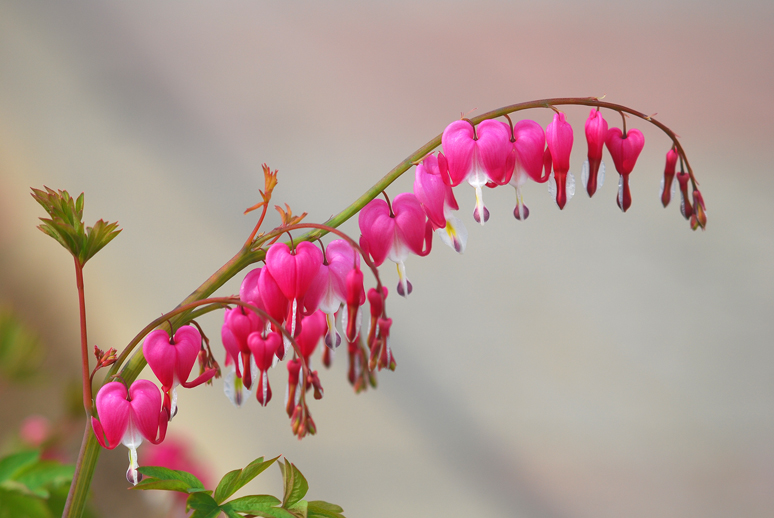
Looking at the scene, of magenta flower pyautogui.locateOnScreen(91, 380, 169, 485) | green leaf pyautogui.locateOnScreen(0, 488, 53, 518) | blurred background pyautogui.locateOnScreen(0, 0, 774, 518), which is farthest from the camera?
blurred background pyautogui.locateOnScreen(0, 0, 774, 518)

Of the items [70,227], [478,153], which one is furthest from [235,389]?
[478,153]

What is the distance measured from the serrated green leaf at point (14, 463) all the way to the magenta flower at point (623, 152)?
907 millimetres

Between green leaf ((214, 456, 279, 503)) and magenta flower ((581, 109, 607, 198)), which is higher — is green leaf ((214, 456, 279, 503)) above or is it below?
below

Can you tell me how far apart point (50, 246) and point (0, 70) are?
848mm

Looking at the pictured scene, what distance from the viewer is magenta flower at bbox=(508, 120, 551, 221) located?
2.09 feet

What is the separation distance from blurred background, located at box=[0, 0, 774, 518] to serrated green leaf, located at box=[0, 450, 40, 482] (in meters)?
1.77

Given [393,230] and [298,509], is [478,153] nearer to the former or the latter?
[393,230]

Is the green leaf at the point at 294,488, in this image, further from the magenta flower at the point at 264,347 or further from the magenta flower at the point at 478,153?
the magenta flower at the point at 478,153

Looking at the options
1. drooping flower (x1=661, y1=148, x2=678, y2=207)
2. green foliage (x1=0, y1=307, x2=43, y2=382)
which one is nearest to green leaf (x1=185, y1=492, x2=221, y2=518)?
drooping flower (x1=661, y1=148, x2=678, y2=207)

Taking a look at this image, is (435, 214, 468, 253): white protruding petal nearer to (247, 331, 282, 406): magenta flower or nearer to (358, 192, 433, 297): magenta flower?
(358, 192, 433, 297): magenta flower

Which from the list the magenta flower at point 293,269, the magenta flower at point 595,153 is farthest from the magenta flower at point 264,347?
the magenta flower at point 595,153

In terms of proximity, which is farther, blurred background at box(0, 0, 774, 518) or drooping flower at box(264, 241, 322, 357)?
blurred background at box(0, 0, 774, 518)

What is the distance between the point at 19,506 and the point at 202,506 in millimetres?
459

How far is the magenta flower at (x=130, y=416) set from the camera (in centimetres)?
Result: 57
